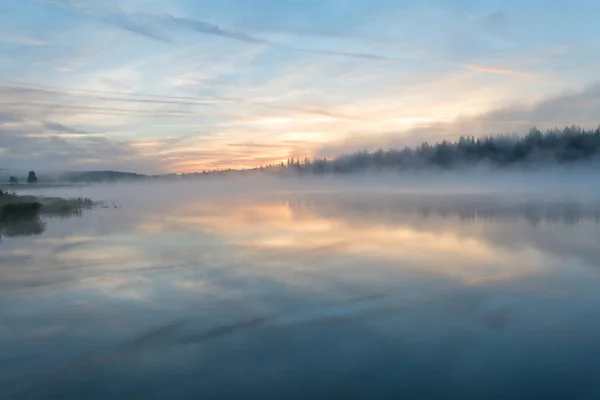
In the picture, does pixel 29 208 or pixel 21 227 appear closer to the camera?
pixel 21 227

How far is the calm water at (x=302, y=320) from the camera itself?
355 inches

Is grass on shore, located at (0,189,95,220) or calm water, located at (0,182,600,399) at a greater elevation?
grass on shore, located at (0,189,95,220)

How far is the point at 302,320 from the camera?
12102mm

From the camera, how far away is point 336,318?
1219 centimetres

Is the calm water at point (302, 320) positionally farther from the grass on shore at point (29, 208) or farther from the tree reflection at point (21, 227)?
the grass on shore at point (29, 208)

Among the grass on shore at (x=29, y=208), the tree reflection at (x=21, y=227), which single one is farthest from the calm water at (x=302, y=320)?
the grass on shore at (x=29, y=208)

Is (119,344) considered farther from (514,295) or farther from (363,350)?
(514,295)

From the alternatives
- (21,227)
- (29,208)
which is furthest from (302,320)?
(29,208)

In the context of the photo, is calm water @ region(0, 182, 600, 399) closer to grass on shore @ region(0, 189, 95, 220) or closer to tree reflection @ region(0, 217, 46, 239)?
tree reflection @ region(0, 217, 46, 239)

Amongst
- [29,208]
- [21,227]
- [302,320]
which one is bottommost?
[302,320]

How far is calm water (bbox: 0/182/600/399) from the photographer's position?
9023mm

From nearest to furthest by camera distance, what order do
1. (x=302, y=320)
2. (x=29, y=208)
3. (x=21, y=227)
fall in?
1. (x=302, y=320)
2. (x=21, y=227)
3. (x=29, y=208)

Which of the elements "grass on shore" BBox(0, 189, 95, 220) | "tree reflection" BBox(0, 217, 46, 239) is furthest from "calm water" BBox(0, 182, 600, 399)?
"grass on shore" BBox(0, 189, 95, 220)

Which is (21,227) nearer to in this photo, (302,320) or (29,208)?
(29,208)
